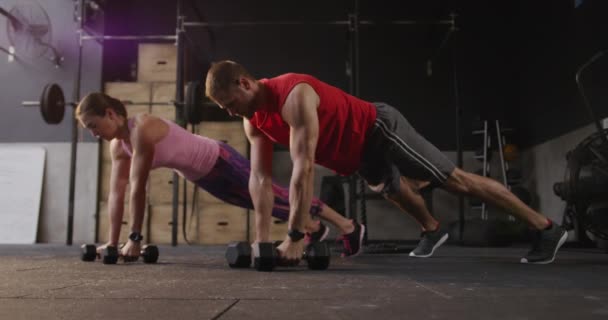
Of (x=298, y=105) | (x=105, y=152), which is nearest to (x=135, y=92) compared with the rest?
(x=105, y=152)

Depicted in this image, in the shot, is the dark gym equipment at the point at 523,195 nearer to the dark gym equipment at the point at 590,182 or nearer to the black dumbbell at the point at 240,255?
the dark gym equipment at the point at 590,182

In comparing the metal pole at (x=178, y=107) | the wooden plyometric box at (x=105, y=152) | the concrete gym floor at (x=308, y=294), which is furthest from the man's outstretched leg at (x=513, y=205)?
the wooden plyometric box at (x=105, y=152)

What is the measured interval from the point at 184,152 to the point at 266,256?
33.3 inches

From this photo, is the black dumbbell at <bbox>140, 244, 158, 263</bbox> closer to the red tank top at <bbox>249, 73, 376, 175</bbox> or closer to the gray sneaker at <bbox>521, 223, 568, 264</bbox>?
the red tank top at <bbox>249, 73, 376, 175</bbox>

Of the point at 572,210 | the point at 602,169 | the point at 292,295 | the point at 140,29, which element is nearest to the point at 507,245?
the point at 572,210

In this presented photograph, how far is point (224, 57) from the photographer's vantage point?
5.36 metres

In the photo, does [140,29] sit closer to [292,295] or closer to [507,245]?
[507,245]

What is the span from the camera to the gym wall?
5.07 m

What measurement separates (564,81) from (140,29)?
12.1 feet

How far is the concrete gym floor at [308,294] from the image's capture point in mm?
989

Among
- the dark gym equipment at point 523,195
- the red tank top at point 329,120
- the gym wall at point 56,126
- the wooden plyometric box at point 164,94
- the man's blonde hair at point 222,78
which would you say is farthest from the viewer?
the gym wall at point 56,126

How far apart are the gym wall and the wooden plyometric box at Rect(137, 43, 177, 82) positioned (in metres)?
0.55

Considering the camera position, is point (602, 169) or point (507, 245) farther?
point (507, 245)

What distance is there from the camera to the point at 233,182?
2.61m
